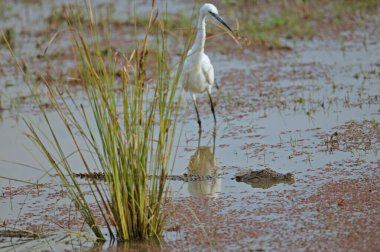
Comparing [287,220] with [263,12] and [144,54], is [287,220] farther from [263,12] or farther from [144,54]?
[263,12]

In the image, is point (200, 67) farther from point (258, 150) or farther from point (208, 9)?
point (258, 150)

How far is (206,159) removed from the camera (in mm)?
6680

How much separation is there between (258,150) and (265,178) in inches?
35.7

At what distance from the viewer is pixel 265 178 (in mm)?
5711

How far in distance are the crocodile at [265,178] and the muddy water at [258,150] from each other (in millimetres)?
57

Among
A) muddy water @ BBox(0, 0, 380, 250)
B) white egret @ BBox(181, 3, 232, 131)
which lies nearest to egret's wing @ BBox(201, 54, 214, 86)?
white egret @ BBox(181, 3, 232, 131)

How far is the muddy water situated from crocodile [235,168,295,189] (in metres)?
0.06

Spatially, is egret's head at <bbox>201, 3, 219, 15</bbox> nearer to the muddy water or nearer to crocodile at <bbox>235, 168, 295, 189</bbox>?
the muddy water

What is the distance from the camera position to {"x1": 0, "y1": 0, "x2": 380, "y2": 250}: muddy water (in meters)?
4.80

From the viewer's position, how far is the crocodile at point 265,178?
222 inches

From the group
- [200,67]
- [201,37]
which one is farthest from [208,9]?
[200,67]

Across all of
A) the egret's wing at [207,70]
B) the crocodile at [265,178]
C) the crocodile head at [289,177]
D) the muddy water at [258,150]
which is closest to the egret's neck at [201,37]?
the egret's wing at [207,70]

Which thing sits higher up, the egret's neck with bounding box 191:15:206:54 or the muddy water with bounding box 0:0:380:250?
the egret's neck with bounding box 191:15:206:54

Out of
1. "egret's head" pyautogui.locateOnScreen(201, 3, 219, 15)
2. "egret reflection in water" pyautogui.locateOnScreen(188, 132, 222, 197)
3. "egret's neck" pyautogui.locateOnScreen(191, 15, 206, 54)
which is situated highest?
"egret's head" pyautogui.locateOnScreen(201, 3, 219, 15)
